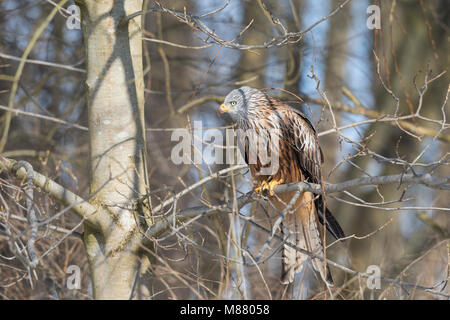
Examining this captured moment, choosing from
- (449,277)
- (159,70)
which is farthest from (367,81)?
(449,277)

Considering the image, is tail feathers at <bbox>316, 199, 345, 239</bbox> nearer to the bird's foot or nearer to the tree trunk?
the bird's foot

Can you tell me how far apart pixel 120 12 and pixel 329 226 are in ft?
7.64

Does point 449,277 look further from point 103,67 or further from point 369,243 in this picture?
point 369,243

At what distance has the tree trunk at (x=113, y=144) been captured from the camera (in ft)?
12.6

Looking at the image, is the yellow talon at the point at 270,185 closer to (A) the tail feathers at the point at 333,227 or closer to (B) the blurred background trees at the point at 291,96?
(A) the tail feathers at the point at 333,227

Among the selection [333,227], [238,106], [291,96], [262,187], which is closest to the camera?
[333,227]

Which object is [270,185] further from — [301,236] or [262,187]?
[301,236]

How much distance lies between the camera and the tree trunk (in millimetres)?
3854

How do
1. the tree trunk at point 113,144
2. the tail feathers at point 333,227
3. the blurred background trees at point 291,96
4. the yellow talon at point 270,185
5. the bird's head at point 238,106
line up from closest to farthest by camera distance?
the tree trunk at point 113,144 < the tail feathers at point 333,227 < the yellow talon at point 270,185 < the bird's head at point 238,106 < the blurred background trees at point 291,96

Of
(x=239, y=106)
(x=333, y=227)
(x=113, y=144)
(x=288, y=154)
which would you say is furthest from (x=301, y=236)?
(x=113, y=144)

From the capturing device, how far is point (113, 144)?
12.9 feet

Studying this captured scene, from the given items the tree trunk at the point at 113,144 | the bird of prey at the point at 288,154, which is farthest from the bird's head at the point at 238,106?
the tree trunk at the point at 113,144

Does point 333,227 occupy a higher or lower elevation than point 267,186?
lower

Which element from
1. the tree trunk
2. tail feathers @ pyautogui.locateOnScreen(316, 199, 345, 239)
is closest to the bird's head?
the tree trunk
